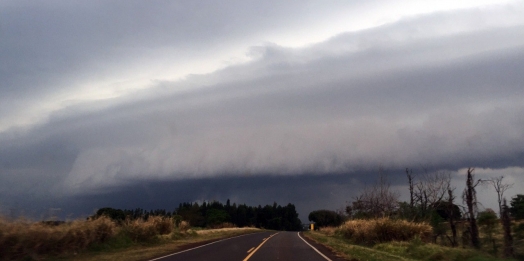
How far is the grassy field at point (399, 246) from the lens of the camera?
2236 centimetres

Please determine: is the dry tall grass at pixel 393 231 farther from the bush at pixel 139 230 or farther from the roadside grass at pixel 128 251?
the bush at pixel 139 230

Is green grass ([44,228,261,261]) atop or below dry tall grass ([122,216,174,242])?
below

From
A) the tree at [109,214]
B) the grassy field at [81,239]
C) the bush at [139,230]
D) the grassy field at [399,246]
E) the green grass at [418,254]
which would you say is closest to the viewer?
the grassy field at [81,239]

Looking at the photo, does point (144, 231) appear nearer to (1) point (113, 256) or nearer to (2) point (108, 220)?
(2) point (108, 220)

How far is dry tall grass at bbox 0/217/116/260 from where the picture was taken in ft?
61.0

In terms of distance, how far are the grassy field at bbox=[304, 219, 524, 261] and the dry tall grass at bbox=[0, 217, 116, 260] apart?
525 inches

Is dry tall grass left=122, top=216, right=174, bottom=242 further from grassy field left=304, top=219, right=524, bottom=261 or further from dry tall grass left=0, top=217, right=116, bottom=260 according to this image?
grassy field left=304, top=219, right=524, bottom=261

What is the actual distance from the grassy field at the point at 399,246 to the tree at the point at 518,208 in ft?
7.06

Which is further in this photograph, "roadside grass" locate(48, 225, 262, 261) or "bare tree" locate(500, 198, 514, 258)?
"bare tree" locate(500, 198, 514, 258)

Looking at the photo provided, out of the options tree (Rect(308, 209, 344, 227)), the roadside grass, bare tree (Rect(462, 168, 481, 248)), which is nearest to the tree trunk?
bare tree (Rect(462, 168, 481, 248))

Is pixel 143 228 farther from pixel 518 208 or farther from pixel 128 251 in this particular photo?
pixel 518 208

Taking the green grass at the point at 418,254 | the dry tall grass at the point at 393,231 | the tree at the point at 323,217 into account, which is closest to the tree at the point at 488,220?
the dry tall grass at the point at 393,231

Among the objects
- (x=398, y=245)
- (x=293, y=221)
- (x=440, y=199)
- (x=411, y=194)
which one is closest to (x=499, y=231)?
(x=440, y=199)

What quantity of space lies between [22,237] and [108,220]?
8655mm
